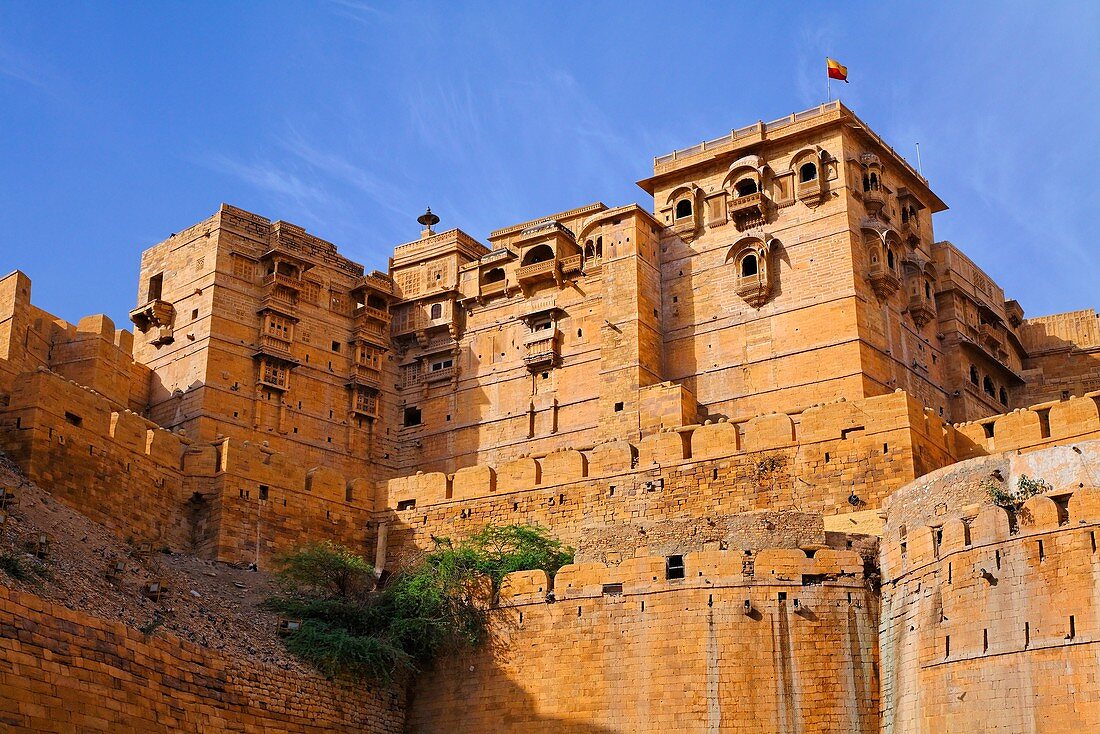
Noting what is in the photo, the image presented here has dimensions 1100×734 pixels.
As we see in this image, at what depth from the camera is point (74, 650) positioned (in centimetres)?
2166

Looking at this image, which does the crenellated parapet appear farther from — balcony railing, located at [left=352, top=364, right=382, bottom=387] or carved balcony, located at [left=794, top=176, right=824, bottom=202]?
balcony railing, located at [left=352, top=364, right=382, bottom=387]

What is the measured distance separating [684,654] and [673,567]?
1646 mm

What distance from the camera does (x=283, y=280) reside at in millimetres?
44094

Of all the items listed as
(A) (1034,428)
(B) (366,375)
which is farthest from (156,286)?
(A) (1034,428)

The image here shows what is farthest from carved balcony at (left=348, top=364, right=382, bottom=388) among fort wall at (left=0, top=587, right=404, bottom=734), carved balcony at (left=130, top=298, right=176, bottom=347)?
fort wall at (left=0, top=587, right=404, bottom=734)

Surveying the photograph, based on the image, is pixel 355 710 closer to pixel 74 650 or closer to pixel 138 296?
pixel 74 650

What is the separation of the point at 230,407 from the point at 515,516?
1194cm

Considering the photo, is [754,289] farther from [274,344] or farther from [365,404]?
[274,344]

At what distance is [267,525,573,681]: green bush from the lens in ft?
89.5

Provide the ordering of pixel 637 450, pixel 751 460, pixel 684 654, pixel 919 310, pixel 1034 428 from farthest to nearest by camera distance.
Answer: pixel 919 310 < pixel 637 450 < pixel 751 460 < pixel 1034 428 < pixel 684 654

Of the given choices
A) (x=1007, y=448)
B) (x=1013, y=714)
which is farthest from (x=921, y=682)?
(x=1007, y=448)

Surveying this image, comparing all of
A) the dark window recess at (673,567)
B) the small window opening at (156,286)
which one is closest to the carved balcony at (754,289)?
the dark window recess at (673,567)

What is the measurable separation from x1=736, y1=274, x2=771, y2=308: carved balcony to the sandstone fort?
10 centimetres

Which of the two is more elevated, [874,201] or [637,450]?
[874,201]
